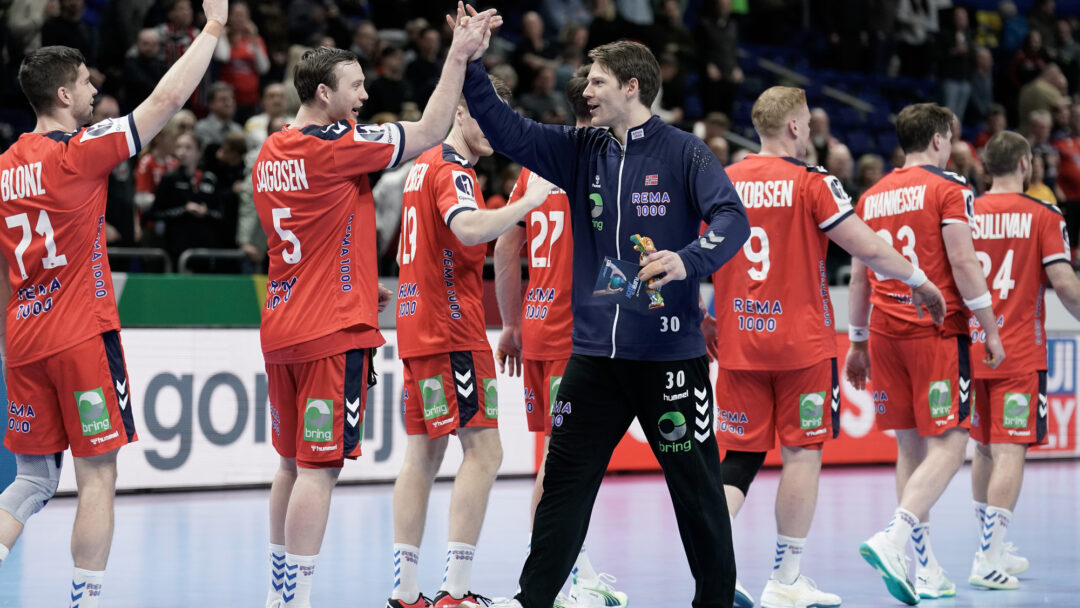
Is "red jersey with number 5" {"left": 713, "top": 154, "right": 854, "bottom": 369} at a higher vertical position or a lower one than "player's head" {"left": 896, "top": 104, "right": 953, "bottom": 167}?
lower

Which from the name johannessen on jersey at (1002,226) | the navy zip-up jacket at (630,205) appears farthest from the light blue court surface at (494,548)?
the navy zip-up jacket at (630,205)

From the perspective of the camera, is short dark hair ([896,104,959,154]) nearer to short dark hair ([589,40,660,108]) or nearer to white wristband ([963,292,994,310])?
white wristband ([963,292,994,310])

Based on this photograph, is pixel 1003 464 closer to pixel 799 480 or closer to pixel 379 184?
pixel 799 480

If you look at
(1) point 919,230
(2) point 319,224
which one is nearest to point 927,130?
(1) point 919,230

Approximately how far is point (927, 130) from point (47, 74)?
4.41 m

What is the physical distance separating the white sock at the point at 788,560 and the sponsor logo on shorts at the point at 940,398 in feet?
3.73

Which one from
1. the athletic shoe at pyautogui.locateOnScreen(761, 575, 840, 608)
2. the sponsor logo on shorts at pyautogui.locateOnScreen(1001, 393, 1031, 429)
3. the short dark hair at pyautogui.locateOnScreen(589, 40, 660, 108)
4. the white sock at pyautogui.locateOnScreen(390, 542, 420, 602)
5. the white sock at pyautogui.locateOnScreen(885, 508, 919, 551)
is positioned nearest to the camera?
the short dark hair at pyautogui.locateOnScreen(589, 40, 660, 108)

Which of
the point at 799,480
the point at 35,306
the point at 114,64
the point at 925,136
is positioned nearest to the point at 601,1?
the point at 114,64

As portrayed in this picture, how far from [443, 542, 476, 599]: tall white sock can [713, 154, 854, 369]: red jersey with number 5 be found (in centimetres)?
163

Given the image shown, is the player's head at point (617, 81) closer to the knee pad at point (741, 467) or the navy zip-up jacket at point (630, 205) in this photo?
the navy zip-up jacket at point (630, 205)

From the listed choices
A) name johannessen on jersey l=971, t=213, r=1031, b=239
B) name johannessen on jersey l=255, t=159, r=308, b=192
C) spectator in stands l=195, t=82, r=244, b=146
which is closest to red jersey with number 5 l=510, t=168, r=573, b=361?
name johannessen on jersey l=255, t=159, r=308, b=192

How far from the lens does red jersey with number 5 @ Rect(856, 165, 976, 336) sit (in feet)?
22.9

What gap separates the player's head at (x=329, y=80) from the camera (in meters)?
5.60

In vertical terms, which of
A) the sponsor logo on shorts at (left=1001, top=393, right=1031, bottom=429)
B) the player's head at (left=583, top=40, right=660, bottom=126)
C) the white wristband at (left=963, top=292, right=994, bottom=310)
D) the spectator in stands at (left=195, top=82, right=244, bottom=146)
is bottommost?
the sponsor logo on shorts at (left=1001, top=393, right=1031, bottom=429)
